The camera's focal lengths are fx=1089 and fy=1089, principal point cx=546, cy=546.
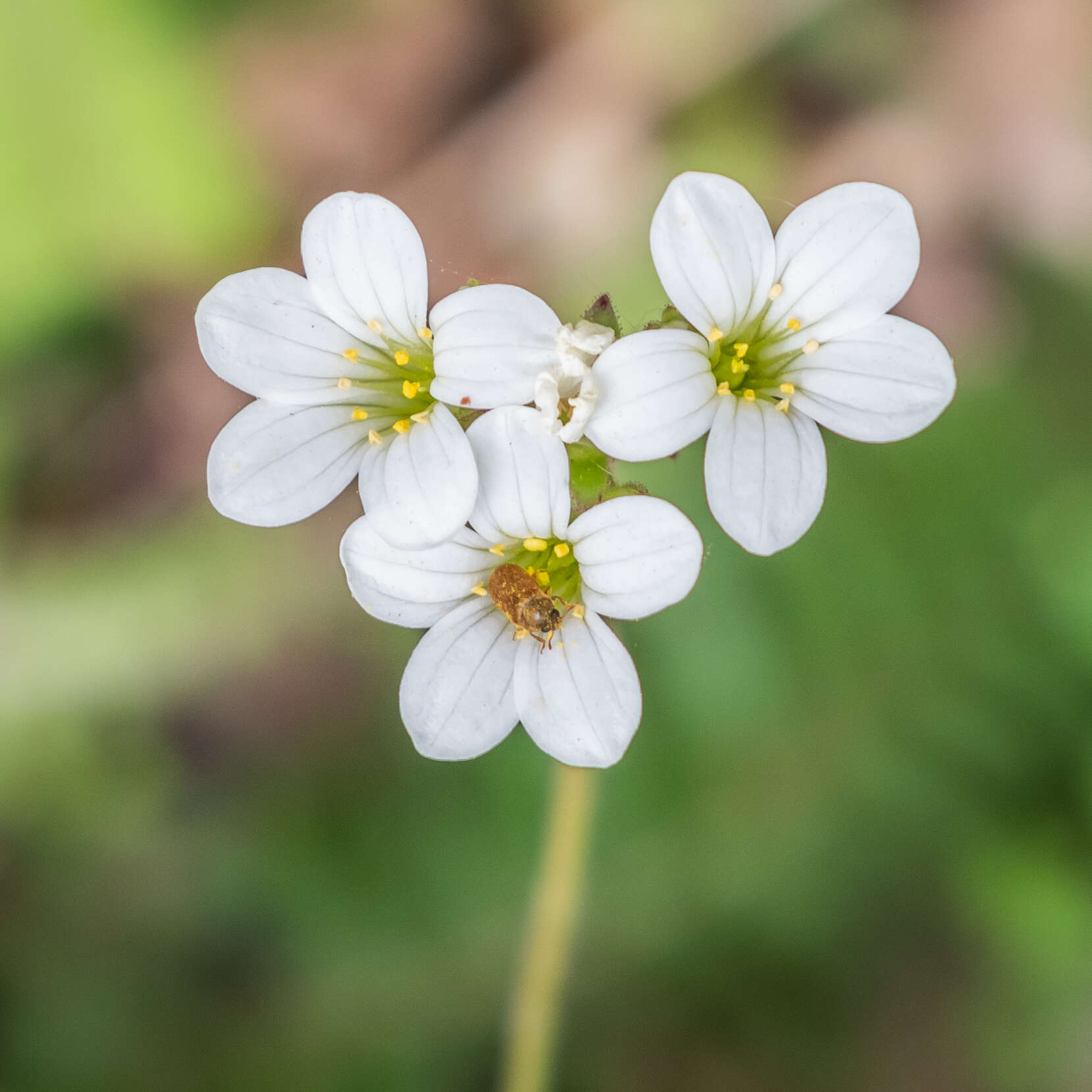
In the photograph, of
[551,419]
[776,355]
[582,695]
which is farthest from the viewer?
[776,355]

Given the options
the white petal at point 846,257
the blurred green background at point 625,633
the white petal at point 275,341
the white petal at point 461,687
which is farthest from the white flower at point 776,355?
the blurred green background at point 625,633

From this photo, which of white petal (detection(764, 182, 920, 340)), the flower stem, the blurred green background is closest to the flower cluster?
white petal (detection(764, 182, 920, 340))

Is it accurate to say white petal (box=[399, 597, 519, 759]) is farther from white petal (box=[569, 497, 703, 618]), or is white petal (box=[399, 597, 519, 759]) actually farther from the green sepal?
the green sepal

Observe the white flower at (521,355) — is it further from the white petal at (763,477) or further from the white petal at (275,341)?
the white petal at (275,341)

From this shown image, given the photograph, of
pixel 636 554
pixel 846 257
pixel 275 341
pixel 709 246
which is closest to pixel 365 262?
pixel 275 341

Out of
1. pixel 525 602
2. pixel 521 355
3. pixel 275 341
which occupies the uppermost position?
pixel 275 341

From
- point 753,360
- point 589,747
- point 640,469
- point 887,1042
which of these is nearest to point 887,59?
point 640,469

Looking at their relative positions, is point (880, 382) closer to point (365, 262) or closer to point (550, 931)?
point (365, 262)
